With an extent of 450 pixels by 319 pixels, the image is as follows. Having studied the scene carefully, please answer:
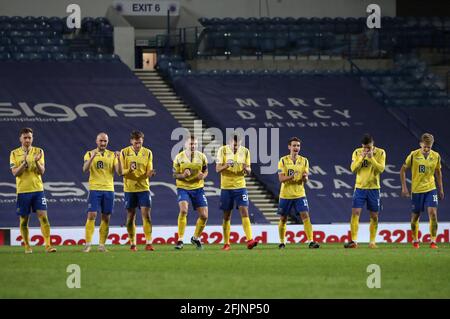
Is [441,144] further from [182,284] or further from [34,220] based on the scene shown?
[182,284]

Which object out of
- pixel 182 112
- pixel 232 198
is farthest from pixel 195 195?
pixel 182 112

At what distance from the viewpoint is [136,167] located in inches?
864

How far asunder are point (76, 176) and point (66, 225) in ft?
7.61

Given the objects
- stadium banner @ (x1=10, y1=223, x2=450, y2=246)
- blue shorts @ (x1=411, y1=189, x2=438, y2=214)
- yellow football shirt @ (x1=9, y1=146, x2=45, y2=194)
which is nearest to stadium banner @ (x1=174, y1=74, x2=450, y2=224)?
stadium banner @ (x1=10, y1=223, x2=450, y2=246)

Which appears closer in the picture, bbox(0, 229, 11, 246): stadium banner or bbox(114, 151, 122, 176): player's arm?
bbox(114, 151, 122, 176): player's arm

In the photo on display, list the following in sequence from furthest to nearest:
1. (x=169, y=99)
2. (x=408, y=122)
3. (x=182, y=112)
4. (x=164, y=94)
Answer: (x=164, y=94), (x=169, y=99), (x=408, y=122), (x=182, y=112)

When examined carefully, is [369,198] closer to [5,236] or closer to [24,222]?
[24,222]

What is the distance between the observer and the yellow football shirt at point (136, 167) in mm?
21953

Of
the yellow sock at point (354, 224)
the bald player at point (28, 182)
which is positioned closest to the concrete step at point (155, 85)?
the yellow sock at point (354, 224)

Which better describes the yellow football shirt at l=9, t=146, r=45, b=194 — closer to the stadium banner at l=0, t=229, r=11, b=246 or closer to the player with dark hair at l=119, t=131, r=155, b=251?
the player with dark hair at l=119, t=131, r=155, b=251

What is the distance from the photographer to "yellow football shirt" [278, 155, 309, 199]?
22.7 m

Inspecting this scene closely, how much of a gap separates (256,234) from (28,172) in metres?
9.35

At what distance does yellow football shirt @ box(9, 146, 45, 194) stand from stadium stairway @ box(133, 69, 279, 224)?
1241 centimetres

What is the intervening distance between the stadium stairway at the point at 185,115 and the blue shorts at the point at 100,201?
11.7 m
